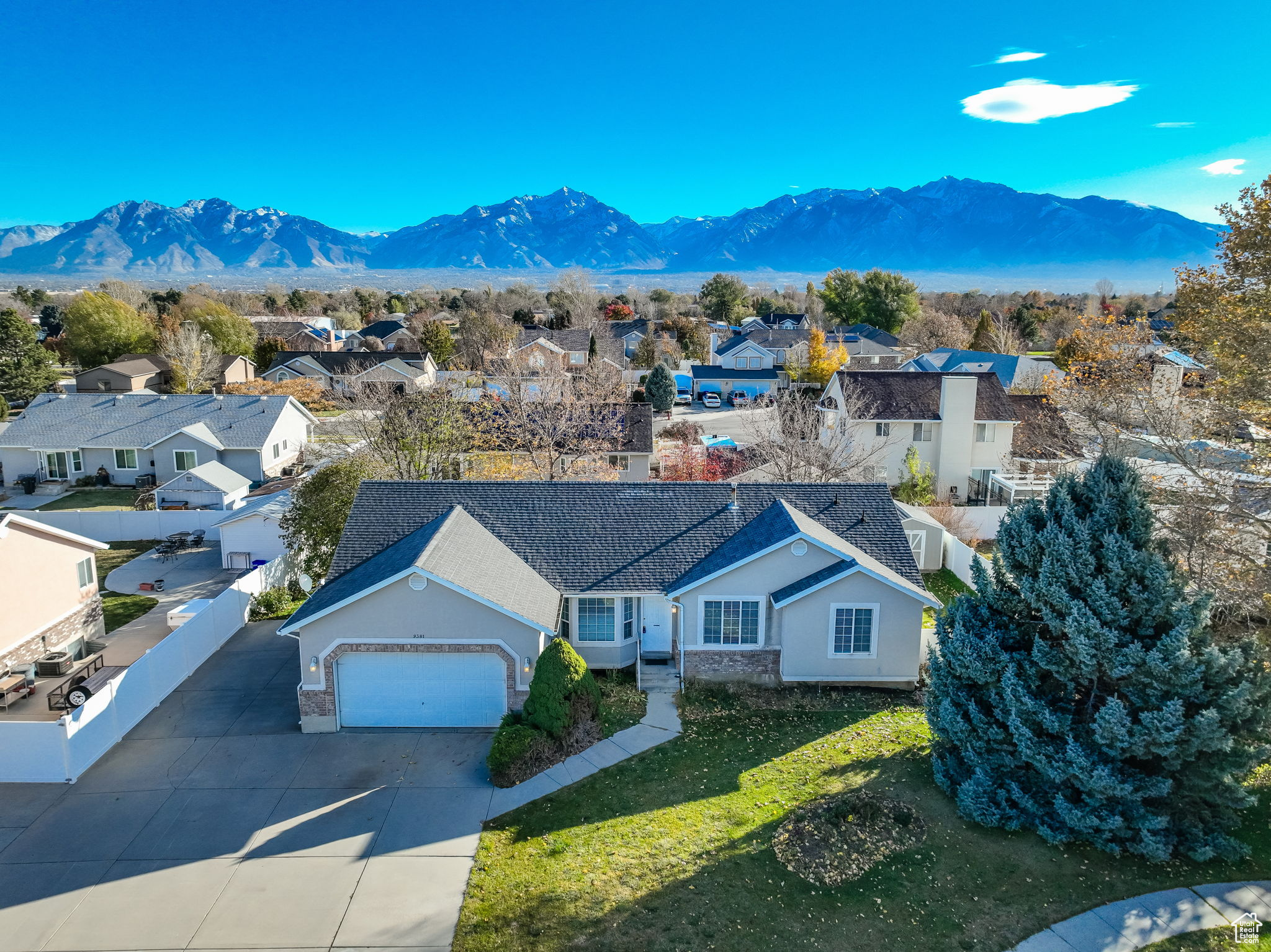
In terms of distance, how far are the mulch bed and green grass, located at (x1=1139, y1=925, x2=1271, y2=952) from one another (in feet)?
11.5

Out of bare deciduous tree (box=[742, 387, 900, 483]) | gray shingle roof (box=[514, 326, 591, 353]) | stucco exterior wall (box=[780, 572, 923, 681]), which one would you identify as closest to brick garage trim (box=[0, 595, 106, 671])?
stucco exterior wall (box=[780, 572, 923, 681])

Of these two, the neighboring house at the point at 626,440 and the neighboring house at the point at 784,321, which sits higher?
the neighboring house at the point at 784,321

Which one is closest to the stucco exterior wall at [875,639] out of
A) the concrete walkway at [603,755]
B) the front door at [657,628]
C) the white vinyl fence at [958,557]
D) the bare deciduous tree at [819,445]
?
the front door at [657,628]

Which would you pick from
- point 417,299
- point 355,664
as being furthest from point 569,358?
point 417,299

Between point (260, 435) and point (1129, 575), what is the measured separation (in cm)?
4111

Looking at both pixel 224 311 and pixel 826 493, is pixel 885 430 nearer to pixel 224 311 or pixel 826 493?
pixel 826 493

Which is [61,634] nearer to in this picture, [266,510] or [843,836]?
[266,510]

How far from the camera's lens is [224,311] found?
8119 centimetres

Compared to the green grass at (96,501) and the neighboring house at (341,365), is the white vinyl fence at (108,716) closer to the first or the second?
the green grass at (96,501)

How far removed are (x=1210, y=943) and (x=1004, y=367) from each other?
180 feet

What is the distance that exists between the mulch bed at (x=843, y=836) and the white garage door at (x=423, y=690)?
719 centimetres

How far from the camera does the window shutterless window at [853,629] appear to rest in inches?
731

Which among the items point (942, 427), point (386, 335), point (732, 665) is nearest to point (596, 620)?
point (732, 665)

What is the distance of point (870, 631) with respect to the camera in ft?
61.3
